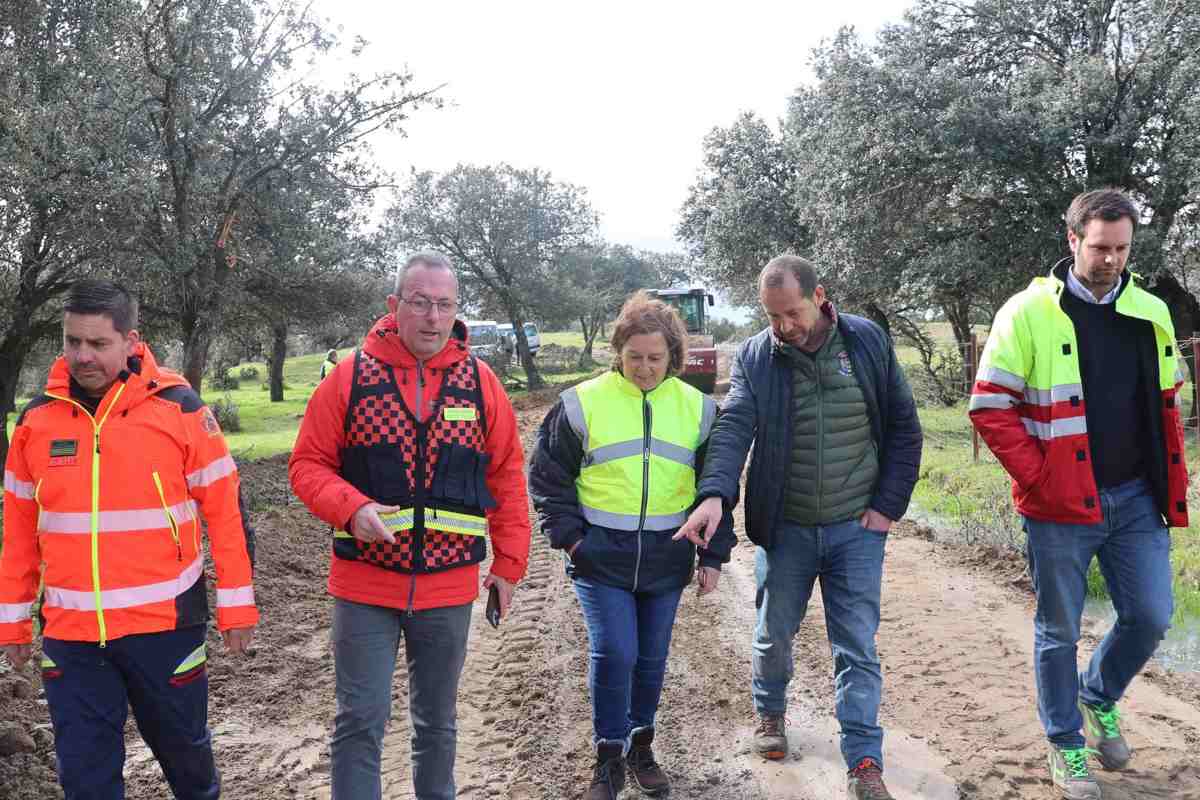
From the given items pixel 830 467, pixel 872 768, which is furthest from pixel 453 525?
pixel 872 768

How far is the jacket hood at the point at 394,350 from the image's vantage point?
3209 millimetres

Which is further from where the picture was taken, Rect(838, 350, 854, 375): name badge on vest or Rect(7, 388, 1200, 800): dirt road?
Rect(7, 388, 1200, 800): dirt road

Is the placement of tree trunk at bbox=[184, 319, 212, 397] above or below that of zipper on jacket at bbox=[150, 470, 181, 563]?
above

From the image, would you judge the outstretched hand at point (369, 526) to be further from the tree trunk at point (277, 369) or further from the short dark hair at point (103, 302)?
the tree trunk at point (277, 369)

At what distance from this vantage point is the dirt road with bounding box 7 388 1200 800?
13.0ft

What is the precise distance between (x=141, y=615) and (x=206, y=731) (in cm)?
53

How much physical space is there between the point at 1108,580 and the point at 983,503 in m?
6.34

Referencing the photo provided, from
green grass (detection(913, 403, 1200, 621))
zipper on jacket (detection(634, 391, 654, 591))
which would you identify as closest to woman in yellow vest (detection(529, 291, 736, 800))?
zipper on jacket (detection(634, 391, 654, 591))

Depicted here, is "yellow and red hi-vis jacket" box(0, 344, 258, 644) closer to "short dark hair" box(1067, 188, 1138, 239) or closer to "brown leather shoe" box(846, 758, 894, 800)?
"brown leather shoe" box(846, 758, 894, 800)

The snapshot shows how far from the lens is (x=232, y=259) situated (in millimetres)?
11922

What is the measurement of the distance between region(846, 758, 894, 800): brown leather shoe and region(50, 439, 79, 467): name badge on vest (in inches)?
117

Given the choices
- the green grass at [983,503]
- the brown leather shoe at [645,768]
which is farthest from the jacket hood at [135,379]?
the green grass at [983,503]

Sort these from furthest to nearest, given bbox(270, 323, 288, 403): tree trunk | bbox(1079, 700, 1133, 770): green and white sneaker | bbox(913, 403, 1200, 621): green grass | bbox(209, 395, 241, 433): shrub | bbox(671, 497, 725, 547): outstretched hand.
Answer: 1. bbox(270, 323, 288, 403): tree trunk
2. bbox(209, 395, 241, 433): shrub
3. bbox(913, 403, 1200, 621): green grass
4. bbox(1079, 700, 1133, 770): green and white sneaker
5. bbox(671, 497, 725, 547): outstretched hand

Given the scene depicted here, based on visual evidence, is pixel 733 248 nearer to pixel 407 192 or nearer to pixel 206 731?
pixel 407 192
